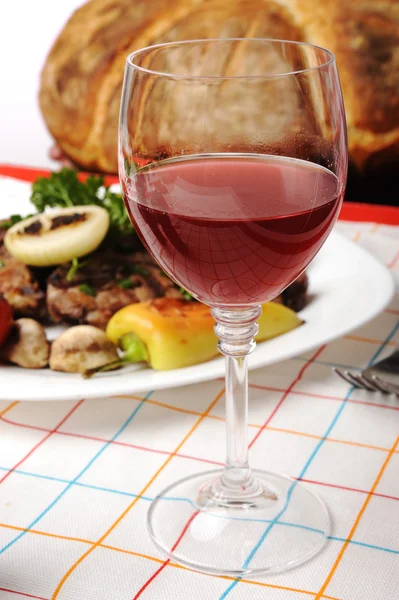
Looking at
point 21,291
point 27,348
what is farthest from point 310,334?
point 21,291

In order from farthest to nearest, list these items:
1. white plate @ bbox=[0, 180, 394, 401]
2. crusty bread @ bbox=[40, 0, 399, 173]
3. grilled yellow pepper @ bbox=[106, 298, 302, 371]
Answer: crusty bread @ bbox=[40, 0, 399, 173] → grilled yellow pepper @ bbox=[106, 298, 302, 371] → white plate @ bbox=[0, 180, 394, 401]

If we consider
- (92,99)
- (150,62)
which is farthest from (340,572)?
(92,99)

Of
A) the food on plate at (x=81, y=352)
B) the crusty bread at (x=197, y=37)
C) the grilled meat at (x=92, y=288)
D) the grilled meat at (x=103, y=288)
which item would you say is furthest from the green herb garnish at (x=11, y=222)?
the crusty bread at (x=197, y=37)

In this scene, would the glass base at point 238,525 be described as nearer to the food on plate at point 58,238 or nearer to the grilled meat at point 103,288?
the grilled meat at point 103,288

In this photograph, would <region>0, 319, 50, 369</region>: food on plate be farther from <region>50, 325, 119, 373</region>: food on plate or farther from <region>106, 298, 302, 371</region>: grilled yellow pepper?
<region>106, 298, 302, 371</region>: grilled yellow pepper

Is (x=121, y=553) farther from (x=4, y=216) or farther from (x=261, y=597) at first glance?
(x=4, y=216)

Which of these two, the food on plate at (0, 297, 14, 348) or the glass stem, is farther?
the food on plate at (0, 297, 14, 348)

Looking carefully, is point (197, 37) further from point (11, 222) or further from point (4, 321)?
point (4, 321)

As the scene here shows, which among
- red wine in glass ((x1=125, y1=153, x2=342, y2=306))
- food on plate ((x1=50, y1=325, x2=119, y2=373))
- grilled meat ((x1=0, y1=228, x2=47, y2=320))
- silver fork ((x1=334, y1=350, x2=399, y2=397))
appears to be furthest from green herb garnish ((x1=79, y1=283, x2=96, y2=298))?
red wine in glass ((x1=125, y1=153, x2=342, y2=306))
